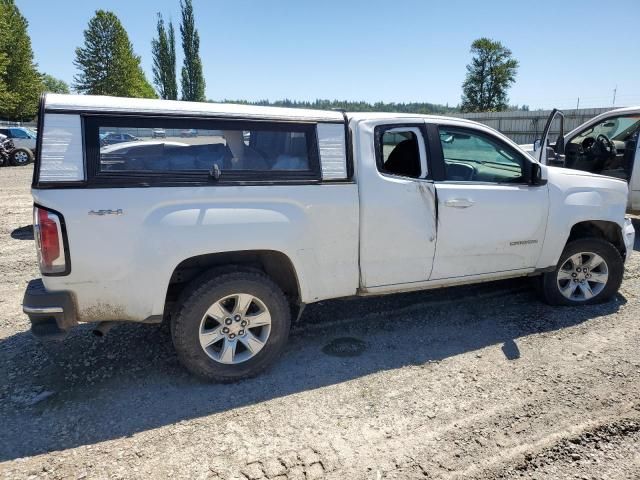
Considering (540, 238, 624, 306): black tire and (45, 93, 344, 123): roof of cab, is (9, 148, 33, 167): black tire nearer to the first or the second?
(45, 93, 344, 123): roof of cab

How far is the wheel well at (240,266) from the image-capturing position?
3.16 m

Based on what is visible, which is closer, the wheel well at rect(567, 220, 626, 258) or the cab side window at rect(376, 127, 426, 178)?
the cab side window at rect(376, 127, 426, 178)

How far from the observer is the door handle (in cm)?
371

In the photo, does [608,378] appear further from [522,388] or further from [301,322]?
[301,322]

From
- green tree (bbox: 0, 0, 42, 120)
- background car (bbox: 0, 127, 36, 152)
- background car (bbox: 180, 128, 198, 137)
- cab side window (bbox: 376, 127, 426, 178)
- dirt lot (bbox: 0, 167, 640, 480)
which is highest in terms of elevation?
green tree (bbox: 0, 0, 42, 120)

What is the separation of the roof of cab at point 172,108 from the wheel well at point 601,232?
9.45 ft

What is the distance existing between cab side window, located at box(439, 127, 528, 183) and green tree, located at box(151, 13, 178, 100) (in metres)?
55.6

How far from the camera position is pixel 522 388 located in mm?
3176

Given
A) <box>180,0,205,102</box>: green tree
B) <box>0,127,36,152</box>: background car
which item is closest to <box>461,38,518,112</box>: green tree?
<box>180,0,205,102</box>: green tree

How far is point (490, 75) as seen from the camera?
56.6m

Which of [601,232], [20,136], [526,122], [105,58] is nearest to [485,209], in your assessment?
[601,232]

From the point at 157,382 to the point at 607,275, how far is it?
4.41 meters

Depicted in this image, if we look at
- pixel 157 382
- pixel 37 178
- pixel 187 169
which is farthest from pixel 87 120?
pixel 157 382

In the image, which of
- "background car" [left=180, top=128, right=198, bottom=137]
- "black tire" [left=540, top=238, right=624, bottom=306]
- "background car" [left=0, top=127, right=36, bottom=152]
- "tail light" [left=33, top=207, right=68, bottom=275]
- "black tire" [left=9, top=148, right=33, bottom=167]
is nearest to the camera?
"tail light" [left=33, top=207, right=68, bottom=275]
